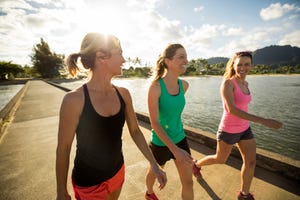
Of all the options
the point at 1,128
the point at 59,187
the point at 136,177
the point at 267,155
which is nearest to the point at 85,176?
the point at 59,187

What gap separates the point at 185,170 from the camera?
229 centimetres

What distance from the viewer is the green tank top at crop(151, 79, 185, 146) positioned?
93.8 inches

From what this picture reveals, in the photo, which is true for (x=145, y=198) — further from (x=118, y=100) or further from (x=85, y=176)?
(x=118, y=100)

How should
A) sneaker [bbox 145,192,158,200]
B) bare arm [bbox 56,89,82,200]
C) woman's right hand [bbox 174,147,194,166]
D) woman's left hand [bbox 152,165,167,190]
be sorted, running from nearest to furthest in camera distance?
bare arm [bbox 56,89,82,200], woman's left hand [bbox 152,165,167,190], woman's right hand [bbox 174,147,194,166], sneaker [bbox 145,192,158,200]

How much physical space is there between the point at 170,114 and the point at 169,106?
0.38 ft

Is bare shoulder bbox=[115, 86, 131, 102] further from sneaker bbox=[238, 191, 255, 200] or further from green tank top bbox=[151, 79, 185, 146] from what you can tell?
sneaker bbox=[238, 191, 255, 200]

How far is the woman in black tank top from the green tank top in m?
0.73

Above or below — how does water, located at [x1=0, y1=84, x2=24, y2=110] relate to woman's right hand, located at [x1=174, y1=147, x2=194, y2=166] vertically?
below

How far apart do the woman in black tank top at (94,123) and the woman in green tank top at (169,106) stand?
624mm

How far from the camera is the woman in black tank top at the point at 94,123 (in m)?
1.42

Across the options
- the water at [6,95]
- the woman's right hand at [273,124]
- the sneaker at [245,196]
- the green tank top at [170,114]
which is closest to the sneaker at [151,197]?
the green tank top at [170,114]

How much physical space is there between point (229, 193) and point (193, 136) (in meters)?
2.08

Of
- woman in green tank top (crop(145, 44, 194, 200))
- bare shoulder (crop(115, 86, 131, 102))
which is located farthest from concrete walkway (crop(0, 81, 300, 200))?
bare shoulder (crop(115, 86, 131, 102))

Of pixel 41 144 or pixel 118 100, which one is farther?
pixel 41 144
